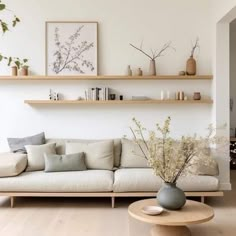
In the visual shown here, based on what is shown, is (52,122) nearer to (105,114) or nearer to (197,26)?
(105,114)

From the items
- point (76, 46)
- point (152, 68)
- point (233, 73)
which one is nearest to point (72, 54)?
point (76, 46)

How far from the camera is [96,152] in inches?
184

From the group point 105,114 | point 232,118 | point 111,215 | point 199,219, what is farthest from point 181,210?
point 232,118

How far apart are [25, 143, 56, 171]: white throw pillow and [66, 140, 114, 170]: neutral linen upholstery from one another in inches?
12.4

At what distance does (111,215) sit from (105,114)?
176 centimetres

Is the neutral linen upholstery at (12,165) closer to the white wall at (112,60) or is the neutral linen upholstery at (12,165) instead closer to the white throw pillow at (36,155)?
the white throw pillow at (36,155)

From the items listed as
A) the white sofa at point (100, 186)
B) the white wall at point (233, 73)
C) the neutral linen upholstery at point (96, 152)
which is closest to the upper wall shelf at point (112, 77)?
the neutral linen upholstery at point (96, 152)

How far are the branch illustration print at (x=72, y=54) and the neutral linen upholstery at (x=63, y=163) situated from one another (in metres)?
1.35

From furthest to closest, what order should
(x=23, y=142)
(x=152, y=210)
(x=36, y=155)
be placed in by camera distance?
1. (x=23, y=142)
2. (x=36, y=155)
3. (x=152, y=210)

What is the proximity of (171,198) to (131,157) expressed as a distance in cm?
Result: 168

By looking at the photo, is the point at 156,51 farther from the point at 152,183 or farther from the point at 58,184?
the point at 58,184

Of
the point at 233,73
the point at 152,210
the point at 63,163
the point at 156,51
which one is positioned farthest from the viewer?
the point at 233,73

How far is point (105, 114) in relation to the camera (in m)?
5.22

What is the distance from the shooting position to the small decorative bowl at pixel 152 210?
2.99 metres
